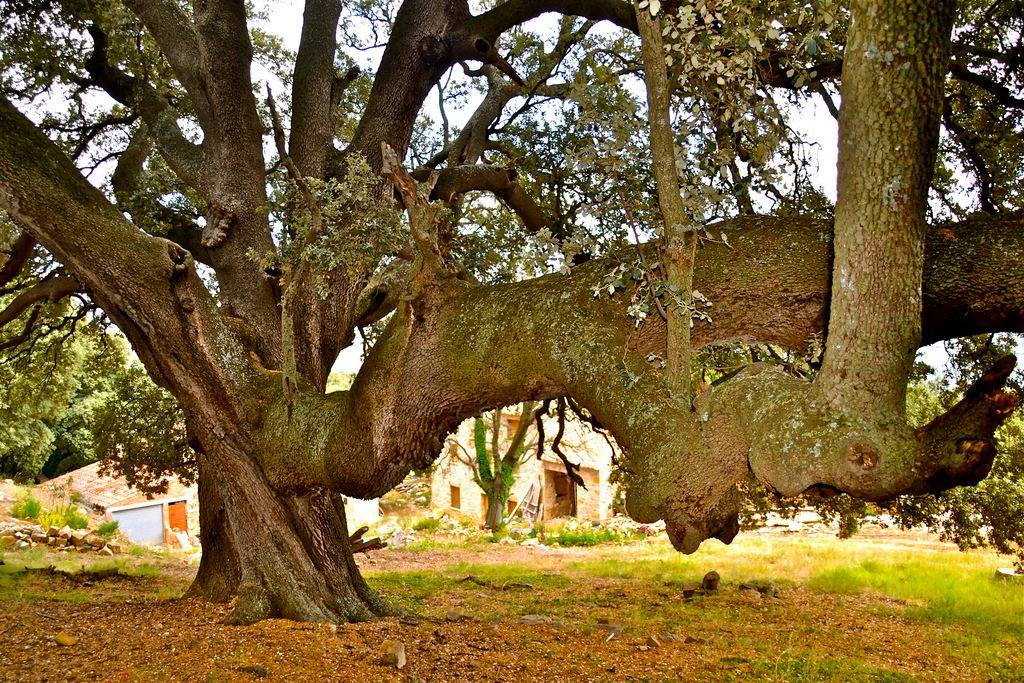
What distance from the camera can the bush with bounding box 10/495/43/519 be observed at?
1684 centimetres

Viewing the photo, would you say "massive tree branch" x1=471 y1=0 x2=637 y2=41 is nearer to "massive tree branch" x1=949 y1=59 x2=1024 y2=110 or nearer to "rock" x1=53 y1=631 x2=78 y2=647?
"massive tree branch" x1=949 y1=59 x2=1024 y2=110

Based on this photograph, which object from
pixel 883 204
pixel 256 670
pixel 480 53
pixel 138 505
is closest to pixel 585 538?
pixel 480 53

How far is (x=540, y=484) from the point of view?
2527 centimetres

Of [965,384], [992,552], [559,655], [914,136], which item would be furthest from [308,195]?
[992,552]

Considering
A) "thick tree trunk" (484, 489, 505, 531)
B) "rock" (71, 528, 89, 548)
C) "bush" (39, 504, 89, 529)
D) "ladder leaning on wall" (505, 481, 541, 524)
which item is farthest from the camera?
"ladder leaning on wall" (505, 481, 541, 524)

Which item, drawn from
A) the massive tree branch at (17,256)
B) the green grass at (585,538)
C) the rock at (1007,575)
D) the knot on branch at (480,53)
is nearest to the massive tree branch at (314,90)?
the knot on branch at (480,53)

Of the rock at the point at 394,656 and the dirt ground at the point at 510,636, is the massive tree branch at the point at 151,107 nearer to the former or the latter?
the dirt ground at the point at 510,636

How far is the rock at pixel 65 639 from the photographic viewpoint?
225 inches

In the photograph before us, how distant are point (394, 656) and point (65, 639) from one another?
281cm

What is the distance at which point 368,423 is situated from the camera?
17.0ft

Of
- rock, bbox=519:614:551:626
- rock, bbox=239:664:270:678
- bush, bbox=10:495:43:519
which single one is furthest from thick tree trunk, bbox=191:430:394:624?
bush, bbox=10:495:43:519

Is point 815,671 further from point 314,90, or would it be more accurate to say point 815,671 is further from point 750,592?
point 314,90

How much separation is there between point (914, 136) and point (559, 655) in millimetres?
4799

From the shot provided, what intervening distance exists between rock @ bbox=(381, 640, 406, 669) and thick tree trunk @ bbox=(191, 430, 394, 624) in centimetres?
120
